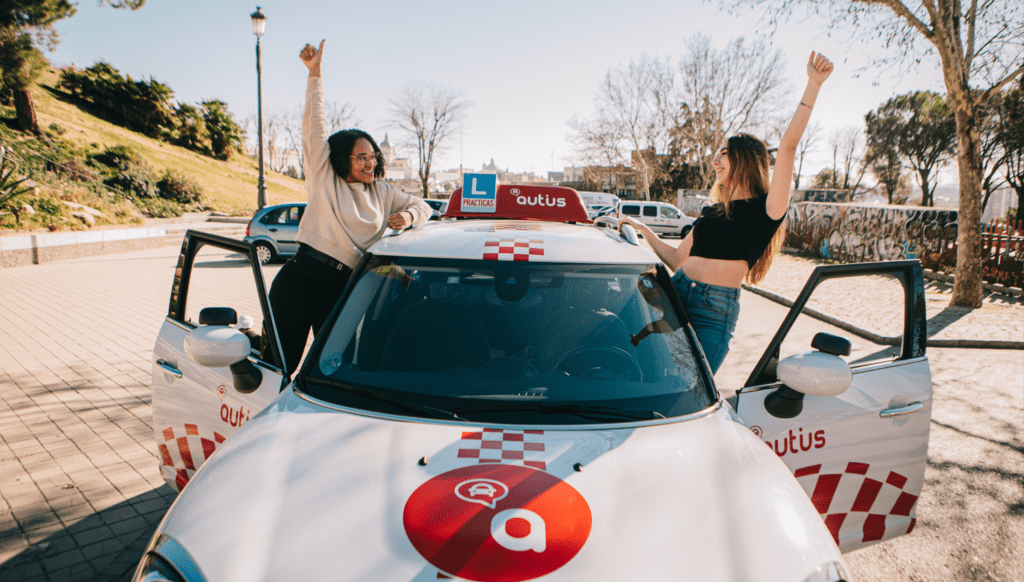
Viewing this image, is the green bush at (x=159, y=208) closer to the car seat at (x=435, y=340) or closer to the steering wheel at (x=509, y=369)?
the car seat at (x=435, y=340)

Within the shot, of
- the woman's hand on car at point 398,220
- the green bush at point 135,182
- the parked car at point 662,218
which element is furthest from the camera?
the parked car at point 662,218

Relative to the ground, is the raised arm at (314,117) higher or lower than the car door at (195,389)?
higher

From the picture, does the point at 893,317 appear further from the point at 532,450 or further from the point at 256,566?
the point at 256,566

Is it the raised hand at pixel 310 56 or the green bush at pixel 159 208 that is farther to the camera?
the green bush at pixel 159 208

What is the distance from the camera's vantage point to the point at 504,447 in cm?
171

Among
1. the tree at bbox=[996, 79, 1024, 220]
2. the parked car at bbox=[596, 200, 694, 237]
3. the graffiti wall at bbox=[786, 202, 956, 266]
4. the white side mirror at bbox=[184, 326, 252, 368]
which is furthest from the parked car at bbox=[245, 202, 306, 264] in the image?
the tree at bbox=[996, 79, 1024, 220]

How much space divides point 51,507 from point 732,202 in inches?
151

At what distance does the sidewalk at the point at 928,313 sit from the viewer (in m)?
7.78

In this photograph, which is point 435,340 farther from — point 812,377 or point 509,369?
point 812,377

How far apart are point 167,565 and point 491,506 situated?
0.75 meters

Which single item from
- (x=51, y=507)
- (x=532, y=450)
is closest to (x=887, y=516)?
(x=532, y=450)

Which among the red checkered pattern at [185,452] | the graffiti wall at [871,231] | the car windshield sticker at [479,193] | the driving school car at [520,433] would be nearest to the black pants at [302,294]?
the driving school car at [520,433]

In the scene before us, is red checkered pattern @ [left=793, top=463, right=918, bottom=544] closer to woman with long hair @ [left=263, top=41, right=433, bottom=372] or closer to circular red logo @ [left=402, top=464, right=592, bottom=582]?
circular red logo @ [left=402, top=464, right=592, bottom=582]

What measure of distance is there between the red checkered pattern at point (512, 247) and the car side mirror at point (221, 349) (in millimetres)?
975
